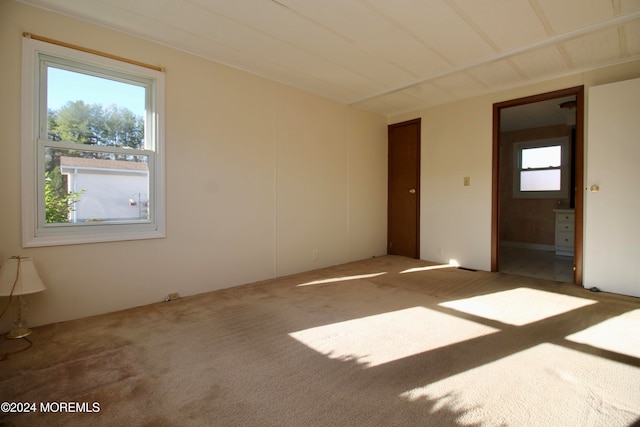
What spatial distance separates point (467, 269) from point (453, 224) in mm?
714

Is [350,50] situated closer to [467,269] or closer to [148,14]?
[148,14]

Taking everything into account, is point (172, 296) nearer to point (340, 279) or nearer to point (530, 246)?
point (340, 279)

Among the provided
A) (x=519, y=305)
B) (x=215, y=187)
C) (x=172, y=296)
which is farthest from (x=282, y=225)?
(x=519, y=305)

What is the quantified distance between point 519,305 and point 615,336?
2.43 ft

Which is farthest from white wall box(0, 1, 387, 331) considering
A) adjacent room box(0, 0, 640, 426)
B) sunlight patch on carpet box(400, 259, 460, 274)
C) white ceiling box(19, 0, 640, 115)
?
sunlight patch on carpet box(400, 259, 460, 274)

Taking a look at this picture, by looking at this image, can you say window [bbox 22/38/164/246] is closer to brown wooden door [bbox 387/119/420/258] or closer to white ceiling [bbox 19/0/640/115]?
white ceiling [bbox 19/0/640/115]

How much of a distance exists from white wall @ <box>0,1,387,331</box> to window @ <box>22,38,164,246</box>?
0.09 m

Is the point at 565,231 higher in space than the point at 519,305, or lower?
higher

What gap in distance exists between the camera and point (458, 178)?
4695 mm

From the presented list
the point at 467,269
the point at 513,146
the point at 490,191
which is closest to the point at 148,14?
the point at 490,191

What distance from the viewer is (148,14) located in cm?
255

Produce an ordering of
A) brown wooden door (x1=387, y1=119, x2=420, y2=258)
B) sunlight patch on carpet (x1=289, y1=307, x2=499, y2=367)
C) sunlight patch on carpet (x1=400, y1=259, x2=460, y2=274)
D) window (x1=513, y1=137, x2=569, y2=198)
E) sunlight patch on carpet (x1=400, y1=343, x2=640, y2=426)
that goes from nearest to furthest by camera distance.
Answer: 1. sunlight patch on carpet (x1=400, y1=343, x2=640, y2=426)
2. sunlight patch on carpet (x1=289, y1=307, x2=499, y2=367)
3. sunlight patch on carpet (x1=400, y1=259, x2=460, y2=274)
4. brown wooden door (x1=387, y1=119, x2=420, y2=258)
5. window (x1=513, y1=137, x2=569, y2=198)

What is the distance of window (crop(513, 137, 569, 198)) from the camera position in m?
6.12

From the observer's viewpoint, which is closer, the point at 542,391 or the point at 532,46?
the point at 542,391
